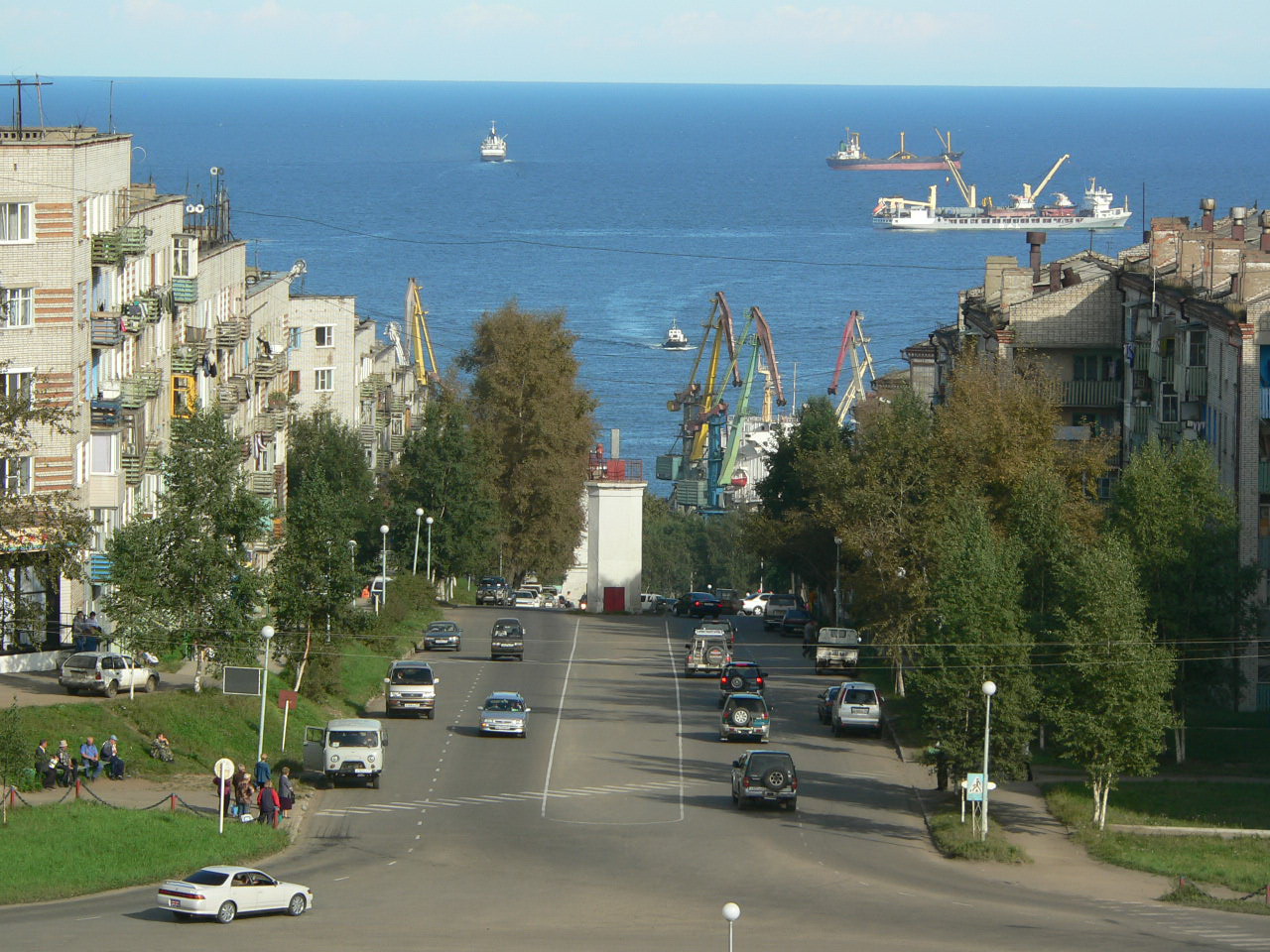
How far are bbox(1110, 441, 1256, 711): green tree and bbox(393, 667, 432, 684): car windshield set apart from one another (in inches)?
803

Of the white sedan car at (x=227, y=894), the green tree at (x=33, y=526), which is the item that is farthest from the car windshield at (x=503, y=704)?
the white sedan car at (x=227, y=894)

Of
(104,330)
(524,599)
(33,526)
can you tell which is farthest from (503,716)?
(524,599)

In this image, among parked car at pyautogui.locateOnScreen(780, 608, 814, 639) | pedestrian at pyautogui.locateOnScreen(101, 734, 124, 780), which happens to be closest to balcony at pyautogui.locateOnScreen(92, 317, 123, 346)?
pedestrian at pyautogui.locateOnScreen(101, 734, 124, 780)

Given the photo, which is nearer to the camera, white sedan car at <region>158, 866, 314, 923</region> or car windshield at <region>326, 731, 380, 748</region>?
white sedan car at <region>158, 866, 314, 923</region>

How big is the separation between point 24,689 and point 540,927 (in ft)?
83.3

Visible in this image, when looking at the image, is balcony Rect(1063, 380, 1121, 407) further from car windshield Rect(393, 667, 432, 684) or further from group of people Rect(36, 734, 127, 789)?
group of people Rect(36, 734, 127, 789)

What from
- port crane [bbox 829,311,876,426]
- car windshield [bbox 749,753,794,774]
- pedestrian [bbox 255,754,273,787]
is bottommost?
pedestrian [bbox 255,754,273,787]

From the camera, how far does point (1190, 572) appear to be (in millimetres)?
54312

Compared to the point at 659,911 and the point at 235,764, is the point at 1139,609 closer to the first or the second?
the point at 659,911

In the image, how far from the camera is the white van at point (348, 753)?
47906mm

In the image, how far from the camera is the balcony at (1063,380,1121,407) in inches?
3004

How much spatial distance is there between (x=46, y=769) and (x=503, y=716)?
1385cm

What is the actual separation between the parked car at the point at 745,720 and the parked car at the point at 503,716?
5.71 m

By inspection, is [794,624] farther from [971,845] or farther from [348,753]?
[971,845]
